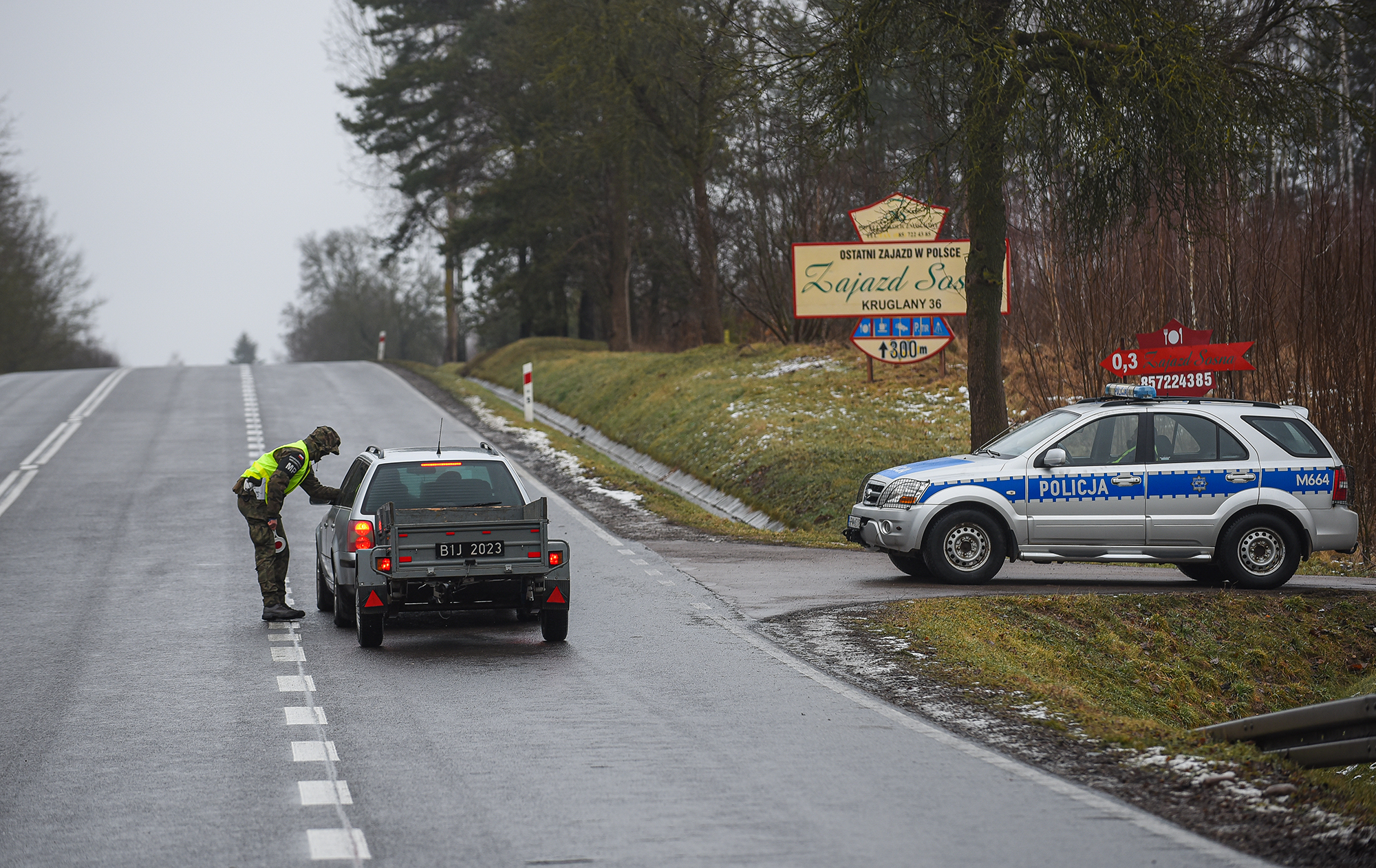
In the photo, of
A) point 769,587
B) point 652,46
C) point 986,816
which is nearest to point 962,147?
point 769,587

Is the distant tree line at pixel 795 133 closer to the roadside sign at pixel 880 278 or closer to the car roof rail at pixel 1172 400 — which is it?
the roadside sign at pixel 880 278

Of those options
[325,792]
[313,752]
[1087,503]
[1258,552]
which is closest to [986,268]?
[1087,503]

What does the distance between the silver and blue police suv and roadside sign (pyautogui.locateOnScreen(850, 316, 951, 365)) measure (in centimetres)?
1346

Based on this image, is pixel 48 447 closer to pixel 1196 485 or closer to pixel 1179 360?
pixel 1179 360

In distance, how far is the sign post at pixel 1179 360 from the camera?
A: 597 inches

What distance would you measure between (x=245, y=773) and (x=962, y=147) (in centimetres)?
1169

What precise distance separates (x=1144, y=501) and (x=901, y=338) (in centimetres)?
1390

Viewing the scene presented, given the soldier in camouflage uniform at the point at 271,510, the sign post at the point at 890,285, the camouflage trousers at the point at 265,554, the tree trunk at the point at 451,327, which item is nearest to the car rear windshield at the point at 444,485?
the soldier in camouflage uniform at the point at 271,510

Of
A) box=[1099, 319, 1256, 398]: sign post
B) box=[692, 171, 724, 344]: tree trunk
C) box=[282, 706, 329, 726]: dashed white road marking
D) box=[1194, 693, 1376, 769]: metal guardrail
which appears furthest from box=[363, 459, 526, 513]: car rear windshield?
box=[692, 171, 724, 344]: tree trunk

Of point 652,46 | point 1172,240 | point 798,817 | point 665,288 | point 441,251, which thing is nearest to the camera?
point 798,817

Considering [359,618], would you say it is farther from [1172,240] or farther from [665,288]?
[665,288]

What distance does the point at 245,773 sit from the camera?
6938 mm

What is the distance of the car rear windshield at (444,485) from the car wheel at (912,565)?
4.41m

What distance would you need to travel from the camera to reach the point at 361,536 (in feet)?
34.8
